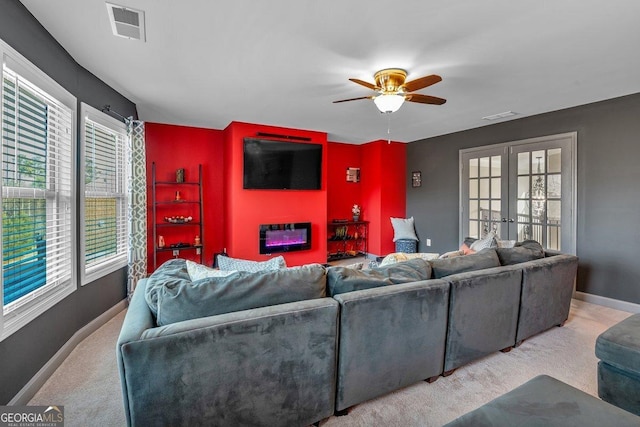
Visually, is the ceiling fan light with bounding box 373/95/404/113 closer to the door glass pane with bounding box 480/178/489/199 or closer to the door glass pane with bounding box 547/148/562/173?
the door glass pane with bounding box 547/148/562/173

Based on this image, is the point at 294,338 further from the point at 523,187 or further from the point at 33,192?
the point at 523,187

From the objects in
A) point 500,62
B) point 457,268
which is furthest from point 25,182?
point 500,62

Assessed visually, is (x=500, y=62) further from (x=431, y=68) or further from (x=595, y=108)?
(x=595, y=108)

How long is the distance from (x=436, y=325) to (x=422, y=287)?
0.96 feet

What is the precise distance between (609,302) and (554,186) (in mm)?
1530

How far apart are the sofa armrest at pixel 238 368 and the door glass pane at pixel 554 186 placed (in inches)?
158

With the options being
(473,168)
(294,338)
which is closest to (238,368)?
(294,338)

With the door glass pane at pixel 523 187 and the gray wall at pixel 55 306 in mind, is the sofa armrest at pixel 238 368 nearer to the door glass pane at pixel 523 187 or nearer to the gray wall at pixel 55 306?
the gray wall at pixel 55 306

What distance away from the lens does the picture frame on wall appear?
612 cm

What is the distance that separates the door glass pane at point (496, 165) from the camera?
4.73 metres

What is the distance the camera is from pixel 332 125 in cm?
490

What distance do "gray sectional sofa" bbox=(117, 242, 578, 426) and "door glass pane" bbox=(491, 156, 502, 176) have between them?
9.80ft

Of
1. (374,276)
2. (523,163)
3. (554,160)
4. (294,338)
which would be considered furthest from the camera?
(523,163)

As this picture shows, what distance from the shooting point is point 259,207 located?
4969 mm
